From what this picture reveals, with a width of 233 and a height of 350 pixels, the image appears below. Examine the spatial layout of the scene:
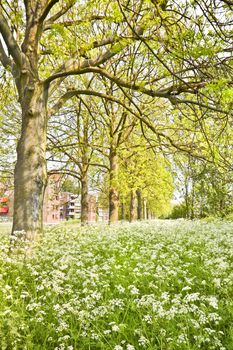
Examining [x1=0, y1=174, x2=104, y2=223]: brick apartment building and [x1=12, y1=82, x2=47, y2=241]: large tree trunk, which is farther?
[x1=0, y1=174, x2=104, y2=223]: brick apartment building

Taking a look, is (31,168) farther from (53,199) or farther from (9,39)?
(53,199)

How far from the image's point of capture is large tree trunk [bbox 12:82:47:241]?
774 centimetres

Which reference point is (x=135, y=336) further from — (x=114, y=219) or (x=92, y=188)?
(x=92, y=188)

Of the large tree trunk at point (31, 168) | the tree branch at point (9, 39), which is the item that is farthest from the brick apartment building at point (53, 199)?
the tree branch at point (9, 39)

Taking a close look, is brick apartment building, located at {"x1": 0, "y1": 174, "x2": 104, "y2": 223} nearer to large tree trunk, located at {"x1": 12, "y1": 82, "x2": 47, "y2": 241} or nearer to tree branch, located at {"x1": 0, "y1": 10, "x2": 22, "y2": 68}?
large tree trunk, located at {"x1": 12, "y1": 82, "x2": 47, "y2": 241}

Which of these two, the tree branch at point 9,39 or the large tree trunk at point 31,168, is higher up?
the tree branch at point 9,39

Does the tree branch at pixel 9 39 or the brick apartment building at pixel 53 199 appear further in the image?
the brick apartment building at pixel 53 199

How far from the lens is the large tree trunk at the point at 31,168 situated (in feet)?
25.4

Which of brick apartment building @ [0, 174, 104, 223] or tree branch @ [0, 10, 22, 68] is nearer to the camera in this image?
tree branch @ [0, 10, 22, 68]

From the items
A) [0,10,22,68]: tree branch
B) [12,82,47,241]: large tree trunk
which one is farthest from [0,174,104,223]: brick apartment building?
[0,10,22,68]: tree branch

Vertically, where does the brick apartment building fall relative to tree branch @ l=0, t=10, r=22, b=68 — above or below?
below

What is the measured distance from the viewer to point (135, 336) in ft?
11.8

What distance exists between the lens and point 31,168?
793cm

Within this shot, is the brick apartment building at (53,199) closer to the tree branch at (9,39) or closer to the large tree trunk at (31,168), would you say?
the large tree trunk at (31,168)
